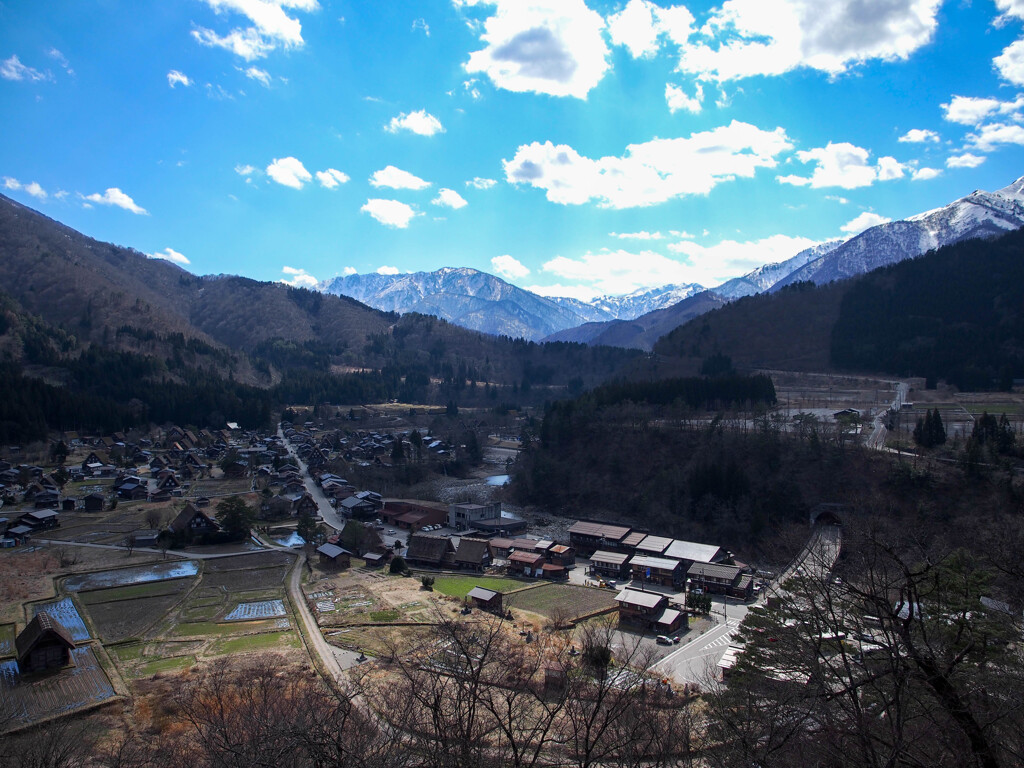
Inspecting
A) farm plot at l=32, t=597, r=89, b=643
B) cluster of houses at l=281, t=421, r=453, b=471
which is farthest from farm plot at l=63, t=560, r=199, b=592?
cluster of houses at l=281, t=421, r=453, b=471

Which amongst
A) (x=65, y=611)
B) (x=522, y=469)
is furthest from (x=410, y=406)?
(x=65, y=611)

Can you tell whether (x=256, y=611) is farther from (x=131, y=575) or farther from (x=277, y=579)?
(x=131, y=575)

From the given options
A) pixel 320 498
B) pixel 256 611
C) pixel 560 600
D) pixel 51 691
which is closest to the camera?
pixel 51 691

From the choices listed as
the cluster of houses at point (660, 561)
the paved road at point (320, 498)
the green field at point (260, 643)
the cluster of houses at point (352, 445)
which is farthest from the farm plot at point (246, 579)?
the cluster of houses at point (352, 445)

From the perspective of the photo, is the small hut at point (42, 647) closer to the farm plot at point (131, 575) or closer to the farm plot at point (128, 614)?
the farm plot at point (128, 614)

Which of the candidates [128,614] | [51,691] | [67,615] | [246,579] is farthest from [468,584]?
[51,691]
